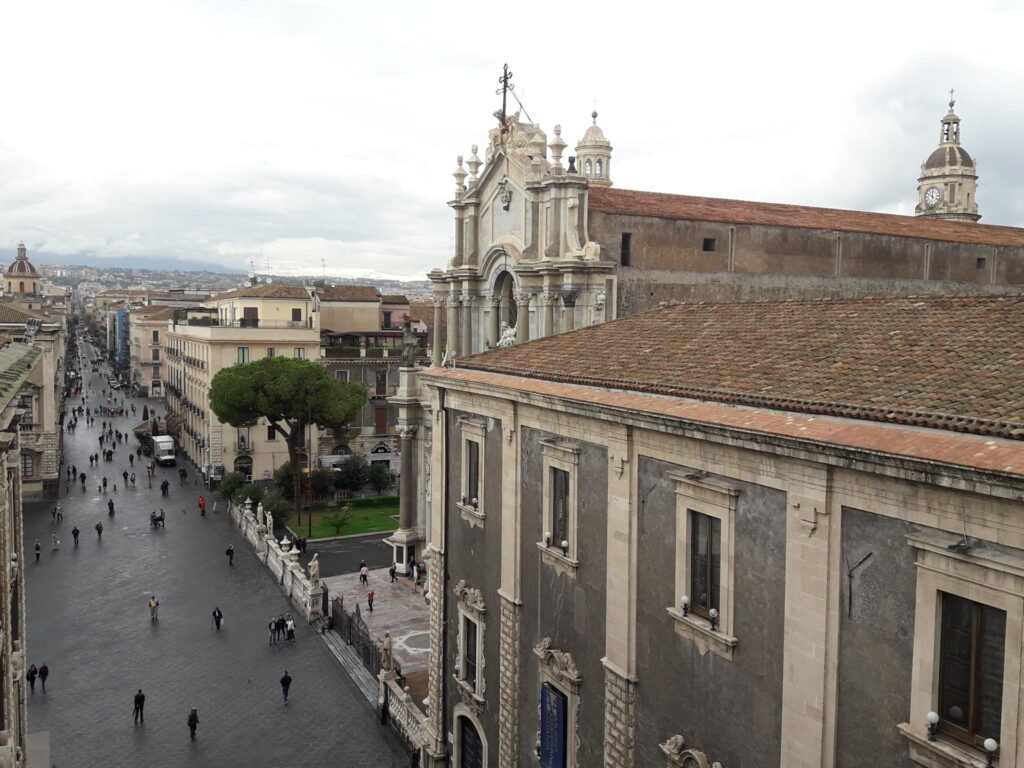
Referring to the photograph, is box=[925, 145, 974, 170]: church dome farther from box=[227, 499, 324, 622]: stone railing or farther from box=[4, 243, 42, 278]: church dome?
box=[4, 243, 42, 278]: church dome

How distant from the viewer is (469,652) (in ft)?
59.3

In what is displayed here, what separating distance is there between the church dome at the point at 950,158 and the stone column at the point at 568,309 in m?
49.7

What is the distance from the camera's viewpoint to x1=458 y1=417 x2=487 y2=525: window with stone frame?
17.3 meters

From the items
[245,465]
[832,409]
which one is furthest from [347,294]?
[832,409]

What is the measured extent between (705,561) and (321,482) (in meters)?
36.9

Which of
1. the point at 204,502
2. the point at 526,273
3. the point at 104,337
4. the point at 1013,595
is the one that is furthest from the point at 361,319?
the point at 104,337

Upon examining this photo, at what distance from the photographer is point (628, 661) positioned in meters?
12.7

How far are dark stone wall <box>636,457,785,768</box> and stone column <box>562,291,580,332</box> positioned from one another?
43.8 ft

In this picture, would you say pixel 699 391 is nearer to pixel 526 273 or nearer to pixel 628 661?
pixel 628 661

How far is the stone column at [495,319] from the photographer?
29.9 meters

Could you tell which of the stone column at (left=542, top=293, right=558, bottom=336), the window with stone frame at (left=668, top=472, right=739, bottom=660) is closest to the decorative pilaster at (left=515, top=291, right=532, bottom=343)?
the stone column at (left=542, top=293, right=558, bottom=336)

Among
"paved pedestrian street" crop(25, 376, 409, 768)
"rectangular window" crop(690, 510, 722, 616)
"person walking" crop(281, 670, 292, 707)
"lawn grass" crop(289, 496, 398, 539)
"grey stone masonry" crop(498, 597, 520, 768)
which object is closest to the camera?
"rectangular window" crop(690, 510, 722, 616)

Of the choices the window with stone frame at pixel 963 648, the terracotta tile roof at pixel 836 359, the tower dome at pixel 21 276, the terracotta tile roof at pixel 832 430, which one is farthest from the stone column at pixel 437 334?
the tower dome at pixel 21 276

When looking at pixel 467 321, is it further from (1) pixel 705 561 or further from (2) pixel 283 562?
(1) pixel 705 561
